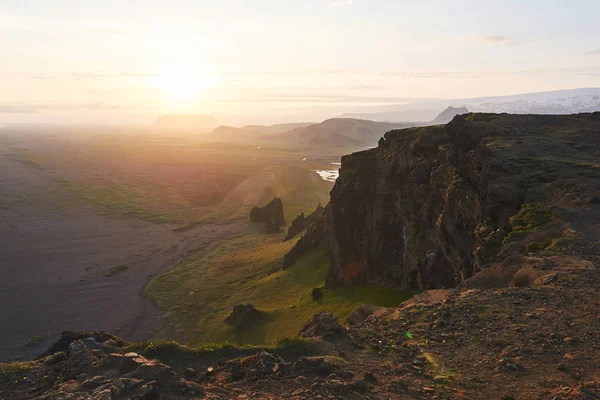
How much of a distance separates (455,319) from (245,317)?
3432 cm

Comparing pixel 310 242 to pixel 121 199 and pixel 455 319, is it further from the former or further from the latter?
pixel 121 199

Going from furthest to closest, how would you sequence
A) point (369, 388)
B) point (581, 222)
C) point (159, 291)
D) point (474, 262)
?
point (159, 291) → point (474, 262) → point (581, 222) → point (369, 388)

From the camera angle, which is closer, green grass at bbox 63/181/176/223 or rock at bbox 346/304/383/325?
rock at bbox 346/304/383/325

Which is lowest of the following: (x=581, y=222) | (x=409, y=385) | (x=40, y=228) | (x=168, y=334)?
(x=168, y=334)

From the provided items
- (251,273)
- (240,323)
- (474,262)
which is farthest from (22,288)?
(474,262)

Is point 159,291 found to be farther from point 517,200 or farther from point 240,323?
point 517,200

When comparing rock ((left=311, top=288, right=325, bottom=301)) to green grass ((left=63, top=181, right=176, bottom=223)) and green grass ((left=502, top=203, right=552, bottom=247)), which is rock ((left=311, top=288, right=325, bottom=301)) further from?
green grass ((left=63, top=181, right=176, bottom=223))

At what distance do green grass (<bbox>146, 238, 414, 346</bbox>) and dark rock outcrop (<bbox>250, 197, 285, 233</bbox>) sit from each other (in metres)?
8.15

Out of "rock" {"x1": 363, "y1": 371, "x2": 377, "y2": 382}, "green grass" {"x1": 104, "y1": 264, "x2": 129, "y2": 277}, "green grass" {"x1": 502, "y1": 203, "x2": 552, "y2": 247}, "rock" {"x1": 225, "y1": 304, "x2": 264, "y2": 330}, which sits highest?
"green grass" {"x1": 502, "y1": 203, "x2": 552, "y2": 247}

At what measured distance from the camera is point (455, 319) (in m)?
19.9

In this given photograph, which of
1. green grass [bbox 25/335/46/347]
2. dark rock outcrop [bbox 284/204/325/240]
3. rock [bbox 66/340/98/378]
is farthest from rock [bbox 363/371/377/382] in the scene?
dark rock outcrop [bbox 284/204/325/240]

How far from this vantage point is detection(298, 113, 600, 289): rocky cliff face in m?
31.0

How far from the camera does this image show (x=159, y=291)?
67.9 m

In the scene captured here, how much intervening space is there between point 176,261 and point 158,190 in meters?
80.5
